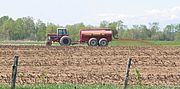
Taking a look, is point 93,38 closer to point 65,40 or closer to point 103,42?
point 103,42

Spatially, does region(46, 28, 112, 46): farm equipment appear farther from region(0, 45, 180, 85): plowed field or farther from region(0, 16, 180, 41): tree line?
region(0, 16, 180, 41): tree line

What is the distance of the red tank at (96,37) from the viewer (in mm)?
44719

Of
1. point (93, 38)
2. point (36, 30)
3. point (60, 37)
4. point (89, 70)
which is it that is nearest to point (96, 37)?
point (93, 38)

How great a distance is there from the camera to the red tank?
44.7m

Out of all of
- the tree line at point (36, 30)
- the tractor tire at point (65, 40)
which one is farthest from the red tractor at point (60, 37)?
the tree line at point (36, 30)

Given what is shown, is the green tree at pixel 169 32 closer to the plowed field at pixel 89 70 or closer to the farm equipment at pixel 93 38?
the farm equipment at pixel 93 38

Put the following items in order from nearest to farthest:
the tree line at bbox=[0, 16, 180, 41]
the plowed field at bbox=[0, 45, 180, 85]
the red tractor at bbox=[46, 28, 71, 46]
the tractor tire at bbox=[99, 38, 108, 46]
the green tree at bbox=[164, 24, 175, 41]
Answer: the plowed field at bbox=[0, 45, 180, 85], the tractor tire at bbox=[99, 38, 108, 46], the red tractor at bbox=[46, 28, 71, 46], the tree line at bbox=[0, 16, 180, 41], the green tree at bbox=[164, 24, 175, 41]

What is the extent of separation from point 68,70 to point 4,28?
75.1 m

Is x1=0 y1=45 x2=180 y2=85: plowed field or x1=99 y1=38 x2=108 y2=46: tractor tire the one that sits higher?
x1=99 y1=38 x2=108 y2=46: tractor tire

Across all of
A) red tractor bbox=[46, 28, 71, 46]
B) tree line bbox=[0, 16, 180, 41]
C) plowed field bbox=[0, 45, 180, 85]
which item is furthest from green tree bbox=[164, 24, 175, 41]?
plowed field bbox=[0, 45, 180, 85]

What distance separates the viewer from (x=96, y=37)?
45469 millimetres

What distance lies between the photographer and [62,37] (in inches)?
1799

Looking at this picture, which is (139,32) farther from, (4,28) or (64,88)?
(64,88)

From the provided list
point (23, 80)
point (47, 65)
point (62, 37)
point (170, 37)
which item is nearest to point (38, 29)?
point (170, 37)
